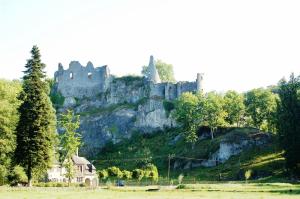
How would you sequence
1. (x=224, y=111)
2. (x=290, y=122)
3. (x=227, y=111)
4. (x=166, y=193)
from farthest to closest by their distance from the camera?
(x=227, y=111) → (x=224, y=111) → (x=290, y=122) → (x=166, y=193)

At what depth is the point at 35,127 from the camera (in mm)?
59406

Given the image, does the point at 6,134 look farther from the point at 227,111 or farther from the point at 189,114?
the point at 227,111

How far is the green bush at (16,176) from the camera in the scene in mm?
57656

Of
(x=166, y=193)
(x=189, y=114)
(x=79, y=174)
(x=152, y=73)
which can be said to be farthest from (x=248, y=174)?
(x=152, y=73)

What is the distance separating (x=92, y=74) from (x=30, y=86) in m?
78.1

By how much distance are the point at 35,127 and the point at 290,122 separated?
1413 inches

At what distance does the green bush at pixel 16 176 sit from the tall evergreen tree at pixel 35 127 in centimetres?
67

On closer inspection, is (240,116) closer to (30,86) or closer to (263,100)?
(263,100)

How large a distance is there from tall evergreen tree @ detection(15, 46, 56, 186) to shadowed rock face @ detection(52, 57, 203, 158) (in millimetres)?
62437

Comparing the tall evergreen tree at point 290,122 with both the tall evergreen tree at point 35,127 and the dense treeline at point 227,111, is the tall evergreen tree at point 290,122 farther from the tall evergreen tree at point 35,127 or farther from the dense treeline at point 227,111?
the tall evergreen tree at point 35,127

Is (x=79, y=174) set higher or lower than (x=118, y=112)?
lower

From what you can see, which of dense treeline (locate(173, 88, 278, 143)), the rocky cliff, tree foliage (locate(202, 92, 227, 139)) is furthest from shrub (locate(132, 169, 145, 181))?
the rocky cliff

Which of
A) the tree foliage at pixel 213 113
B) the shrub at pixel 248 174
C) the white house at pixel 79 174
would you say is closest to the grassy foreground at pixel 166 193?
the shrub at pixel 248 174

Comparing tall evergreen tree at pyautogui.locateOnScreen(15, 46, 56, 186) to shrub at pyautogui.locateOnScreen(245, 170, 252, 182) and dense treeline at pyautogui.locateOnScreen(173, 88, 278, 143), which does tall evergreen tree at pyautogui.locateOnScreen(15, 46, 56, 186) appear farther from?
dense treeline at pyautogui.locateOnScreen(173, 88, 278, 143)
